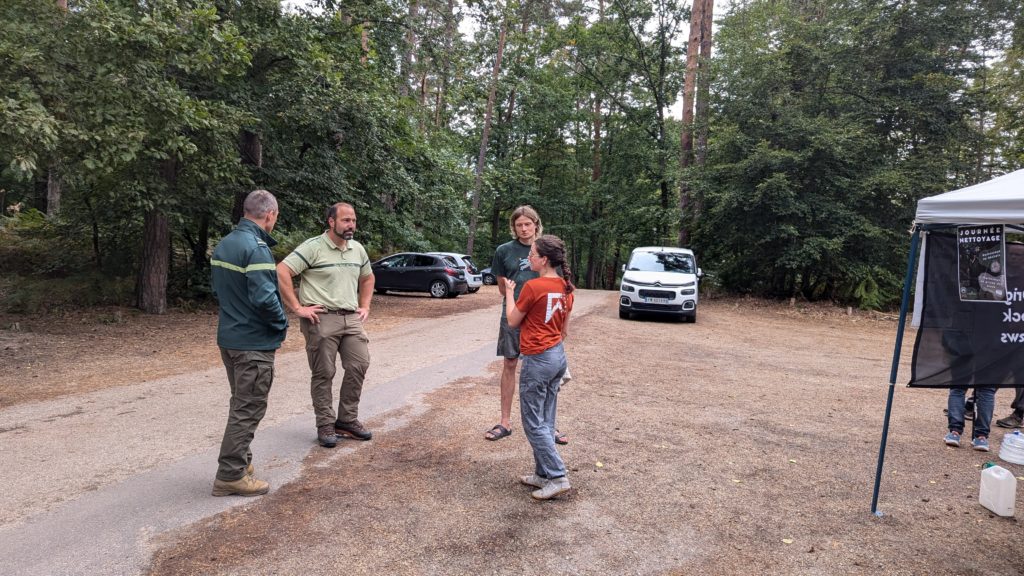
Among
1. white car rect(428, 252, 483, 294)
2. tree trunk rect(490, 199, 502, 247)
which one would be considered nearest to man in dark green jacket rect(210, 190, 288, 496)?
white car rect(428, 252, 483, 294)

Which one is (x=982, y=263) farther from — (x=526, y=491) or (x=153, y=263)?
(x=153, y=263)

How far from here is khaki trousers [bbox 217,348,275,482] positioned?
139 inches

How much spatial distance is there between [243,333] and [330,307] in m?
0.93

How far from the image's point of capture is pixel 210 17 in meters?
8.27

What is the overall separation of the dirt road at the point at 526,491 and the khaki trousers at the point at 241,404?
0.24 m

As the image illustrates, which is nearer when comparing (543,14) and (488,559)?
(488,559)

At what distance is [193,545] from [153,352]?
683 cm

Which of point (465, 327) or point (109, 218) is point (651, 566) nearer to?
point (465, 327)

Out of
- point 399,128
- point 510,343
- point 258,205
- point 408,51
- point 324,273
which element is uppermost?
point 408,51

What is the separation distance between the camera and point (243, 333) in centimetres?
352

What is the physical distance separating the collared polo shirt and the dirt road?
1184 mm

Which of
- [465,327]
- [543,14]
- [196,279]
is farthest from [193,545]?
[543,14]

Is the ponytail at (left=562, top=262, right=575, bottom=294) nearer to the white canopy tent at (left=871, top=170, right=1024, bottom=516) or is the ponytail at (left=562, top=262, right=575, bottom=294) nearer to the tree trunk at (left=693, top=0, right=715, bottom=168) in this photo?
the white canopy tent at (left=871, top=170, right=1024, bottom=516)

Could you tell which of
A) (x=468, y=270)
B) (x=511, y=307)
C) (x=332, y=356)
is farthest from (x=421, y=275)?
(x=511, y=307)
